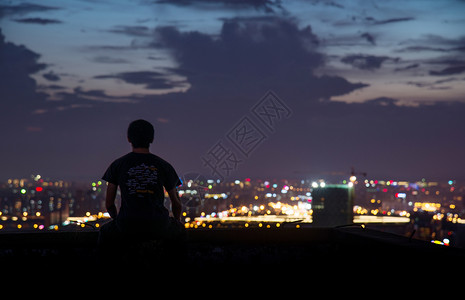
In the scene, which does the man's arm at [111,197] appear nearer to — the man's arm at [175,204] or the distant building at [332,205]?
the man's arm at [175,204]

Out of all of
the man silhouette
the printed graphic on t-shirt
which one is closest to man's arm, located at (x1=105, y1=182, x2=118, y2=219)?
Result: the man silhouette

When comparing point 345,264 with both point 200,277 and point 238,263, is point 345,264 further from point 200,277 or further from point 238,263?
point 200,277

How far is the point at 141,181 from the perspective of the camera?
4707 millimetres

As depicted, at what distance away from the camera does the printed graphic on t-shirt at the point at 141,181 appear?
470 cm

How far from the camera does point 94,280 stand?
5527 mm

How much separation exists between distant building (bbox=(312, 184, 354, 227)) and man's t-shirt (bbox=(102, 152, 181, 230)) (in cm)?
13875

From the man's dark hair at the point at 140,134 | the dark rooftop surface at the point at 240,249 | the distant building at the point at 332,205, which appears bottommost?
the distant building at the point at 332,205

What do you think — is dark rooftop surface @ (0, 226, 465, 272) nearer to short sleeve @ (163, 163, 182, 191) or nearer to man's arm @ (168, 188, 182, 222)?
man's arm @ (168, 188, 182, 222)

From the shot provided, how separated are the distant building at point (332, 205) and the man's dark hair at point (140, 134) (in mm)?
138696

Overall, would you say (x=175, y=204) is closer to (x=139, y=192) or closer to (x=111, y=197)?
(x=139, y=192)

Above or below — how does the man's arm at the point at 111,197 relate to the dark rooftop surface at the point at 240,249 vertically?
above

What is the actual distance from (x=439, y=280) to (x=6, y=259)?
4.21m

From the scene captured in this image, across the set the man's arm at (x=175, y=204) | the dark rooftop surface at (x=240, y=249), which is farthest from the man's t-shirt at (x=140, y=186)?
the dark rooftop surface at (x=240, y=249)

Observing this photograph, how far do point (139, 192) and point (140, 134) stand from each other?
1.75ft
